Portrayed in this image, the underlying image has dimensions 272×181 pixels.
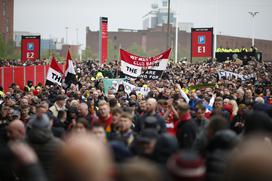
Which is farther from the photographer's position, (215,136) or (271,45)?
(271,45)

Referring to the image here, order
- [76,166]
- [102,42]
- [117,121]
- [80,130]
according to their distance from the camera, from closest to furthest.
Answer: [76,166] < [80,130] < [117,121] < [102,42]

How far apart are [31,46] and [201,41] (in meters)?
10.4

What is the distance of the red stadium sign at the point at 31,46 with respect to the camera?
39.5 m

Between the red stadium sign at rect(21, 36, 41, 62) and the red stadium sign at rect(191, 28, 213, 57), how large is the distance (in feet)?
30.9

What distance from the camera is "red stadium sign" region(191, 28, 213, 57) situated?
126ft

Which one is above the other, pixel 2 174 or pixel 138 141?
pixel 138 141

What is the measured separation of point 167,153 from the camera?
6395mm

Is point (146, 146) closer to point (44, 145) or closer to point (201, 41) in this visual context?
point (44, 145)

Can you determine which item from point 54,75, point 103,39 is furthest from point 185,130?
point 103,39

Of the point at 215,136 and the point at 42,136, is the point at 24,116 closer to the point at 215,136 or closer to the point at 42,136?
the point at 42,136

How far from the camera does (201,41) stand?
1531 inches

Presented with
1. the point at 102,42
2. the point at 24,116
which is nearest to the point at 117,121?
the point at 24,116

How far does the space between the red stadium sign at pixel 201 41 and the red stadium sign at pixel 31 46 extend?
9.43m

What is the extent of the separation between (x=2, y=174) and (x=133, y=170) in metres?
4.16
